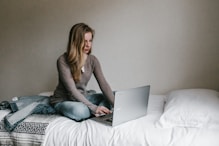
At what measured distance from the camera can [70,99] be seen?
1828 mm

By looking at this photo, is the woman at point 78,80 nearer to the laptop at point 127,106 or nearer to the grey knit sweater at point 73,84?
the grey knit sweater at point 73,84

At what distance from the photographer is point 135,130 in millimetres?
1407

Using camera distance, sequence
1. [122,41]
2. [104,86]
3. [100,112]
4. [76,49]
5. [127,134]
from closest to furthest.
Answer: [127,134]
[100,112]
[76,49]
[104,86]
[122,41]

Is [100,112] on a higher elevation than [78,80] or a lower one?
lower

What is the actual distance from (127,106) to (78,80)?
1.66 feet

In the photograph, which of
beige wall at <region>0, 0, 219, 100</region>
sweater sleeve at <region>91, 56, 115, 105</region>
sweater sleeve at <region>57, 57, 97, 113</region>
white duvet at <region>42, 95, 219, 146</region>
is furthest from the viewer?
beige wall at <region>0, 0, 219, 100</region>

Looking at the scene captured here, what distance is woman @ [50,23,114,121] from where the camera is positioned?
65.5 inches

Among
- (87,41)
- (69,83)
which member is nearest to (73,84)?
(69,83)

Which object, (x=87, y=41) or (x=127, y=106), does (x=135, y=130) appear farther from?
(x=87, y=41)

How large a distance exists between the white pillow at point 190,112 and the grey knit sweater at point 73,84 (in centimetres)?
46

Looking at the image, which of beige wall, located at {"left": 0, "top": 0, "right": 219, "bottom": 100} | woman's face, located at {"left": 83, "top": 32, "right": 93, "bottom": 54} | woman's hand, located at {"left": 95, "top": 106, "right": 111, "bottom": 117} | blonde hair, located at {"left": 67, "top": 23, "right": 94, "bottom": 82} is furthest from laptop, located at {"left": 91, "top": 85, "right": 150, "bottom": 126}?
beige wall, located at {"left": 0, "top": 0, "right": 219, "bottom": 100}

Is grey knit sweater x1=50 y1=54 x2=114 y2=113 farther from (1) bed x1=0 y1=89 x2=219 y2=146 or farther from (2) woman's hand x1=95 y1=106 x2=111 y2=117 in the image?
(1) bed x1=0 y1=89 x2=219 y2=146

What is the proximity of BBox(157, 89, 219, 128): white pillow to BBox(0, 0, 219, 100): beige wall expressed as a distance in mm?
548

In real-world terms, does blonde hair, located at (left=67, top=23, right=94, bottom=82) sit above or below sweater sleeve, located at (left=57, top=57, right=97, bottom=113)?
above
